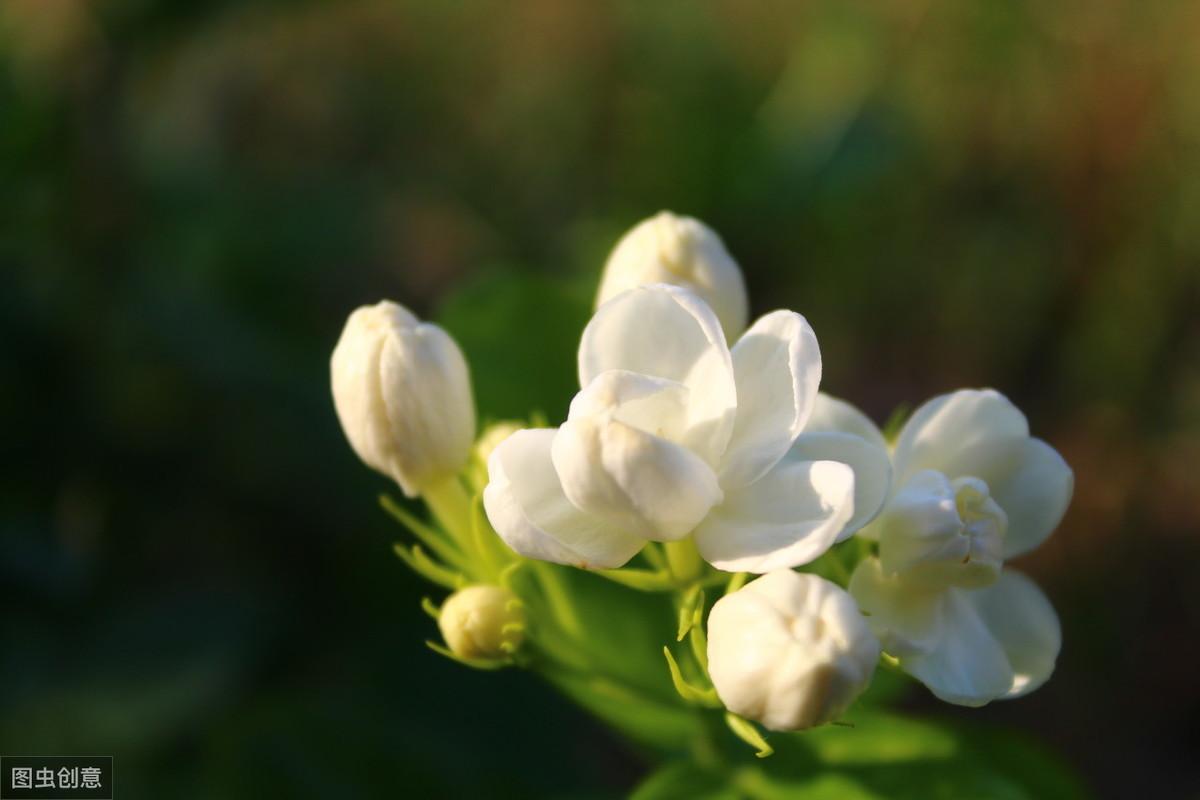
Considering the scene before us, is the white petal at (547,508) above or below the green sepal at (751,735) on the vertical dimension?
above

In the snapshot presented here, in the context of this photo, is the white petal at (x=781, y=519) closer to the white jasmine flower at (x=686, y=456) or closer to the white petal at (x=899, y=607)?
the white jasmine flower at (x=686, y=456)

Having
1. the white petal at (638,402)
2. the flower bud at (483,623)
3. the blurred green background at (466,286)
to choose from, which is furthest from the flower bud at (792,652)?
the blurred green background at (466,286)

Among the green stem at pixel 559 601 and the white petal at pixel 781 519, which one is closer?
the white petal at pixel 781 519

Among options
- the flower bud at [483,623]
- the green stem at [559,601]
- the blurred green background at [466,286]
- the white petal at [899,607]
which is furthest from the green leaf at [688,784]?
the blurred green background at [466,286]

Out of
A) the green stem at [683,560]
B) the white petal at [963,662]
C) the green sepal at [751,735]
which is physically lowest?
the green sepal at [751,735]

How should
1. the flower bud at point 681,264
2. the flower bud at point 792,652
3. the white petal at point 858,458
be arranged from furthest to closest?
the flower bud at point 681,264
the white petal at point 858,458
the flower bud at point 792,652

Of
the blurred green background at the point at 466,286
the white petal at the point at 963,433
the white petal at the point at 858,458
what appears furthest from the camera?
the blurred green background at the point at 466,286

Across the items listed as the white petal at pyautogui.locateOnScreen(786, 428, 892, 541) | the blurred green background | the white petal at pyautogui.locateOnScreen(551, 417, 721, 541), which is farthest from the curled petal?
the blurred green background
